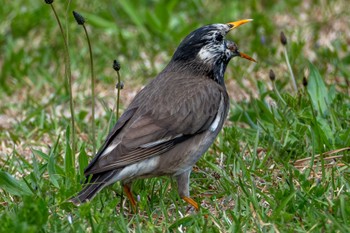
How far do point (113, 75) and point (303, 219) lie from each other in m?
4.19

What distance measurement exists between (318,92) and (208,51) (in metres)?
1.17

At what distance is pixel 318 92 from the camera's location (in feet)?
22.8

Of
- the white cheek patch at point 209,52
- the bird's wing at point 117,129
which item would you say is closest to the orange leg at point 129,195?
the bird's wing at point 117,129

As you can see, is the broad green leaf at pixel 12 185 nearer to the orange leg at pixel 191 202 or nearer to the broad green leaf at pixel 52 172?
the broad green leaf at pixel 52 172

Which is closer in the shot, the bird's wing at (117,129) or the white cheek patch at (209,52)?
the bird's wing at (117,129)

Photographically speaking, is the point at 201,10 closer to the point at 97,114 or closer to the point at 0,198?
the point at 97,114

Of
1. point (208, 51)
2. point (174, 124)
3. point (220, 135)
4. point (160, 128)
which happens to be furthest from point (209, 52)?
point (160, 128)

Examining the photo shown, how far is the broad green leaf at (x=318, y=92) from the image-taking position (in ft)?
22.2

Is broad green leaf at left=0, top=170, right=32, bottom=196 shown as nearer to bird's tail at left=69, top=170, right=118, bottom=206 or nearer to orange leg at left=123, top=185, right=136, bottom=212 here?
bird's tail at left=69, top=170, right=118, bottom=206

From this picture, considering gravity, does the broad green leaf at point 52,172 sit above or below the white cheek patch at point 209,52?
below

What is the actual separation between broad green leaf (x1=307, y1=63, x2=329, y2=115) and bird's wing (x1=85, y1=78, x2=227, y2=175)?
1096 mm

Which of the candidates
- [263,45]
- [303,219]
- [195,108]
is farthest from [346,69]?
[303,219]

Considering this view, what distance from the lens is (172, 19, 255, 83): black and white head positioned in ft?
20.7

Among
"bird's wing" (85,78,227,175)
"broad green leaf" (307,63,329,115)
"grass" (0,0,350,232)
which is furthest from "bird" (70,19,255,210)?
"broad green leaf" (307,63,329,115)
